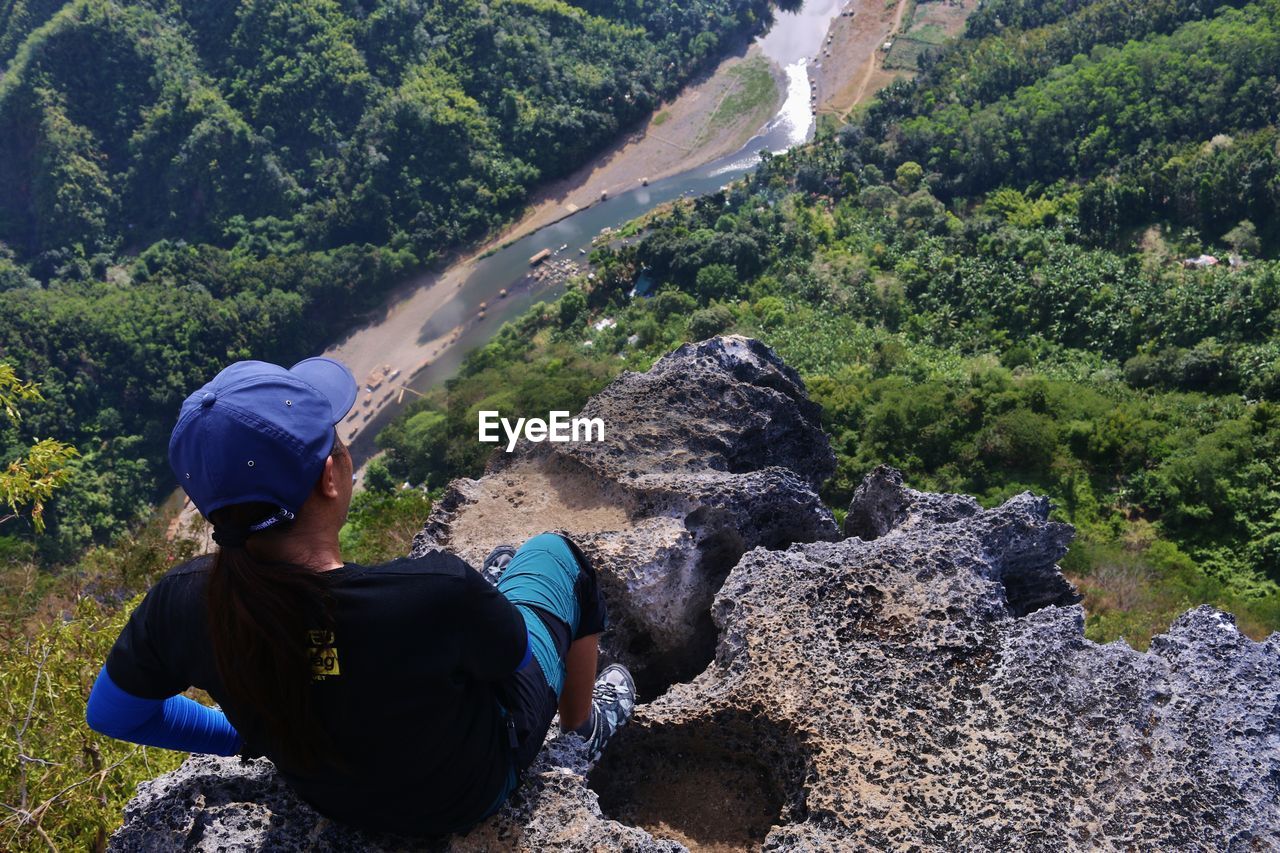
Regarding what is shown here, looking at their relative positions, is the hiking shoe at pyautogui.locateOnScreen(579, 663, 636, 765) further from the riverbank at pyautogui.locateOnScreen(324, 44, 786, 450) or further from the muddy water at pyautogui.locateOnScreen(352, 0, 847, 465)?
the riverbank at pyautogui.locateOnScreen(324, 44, 786, 450)

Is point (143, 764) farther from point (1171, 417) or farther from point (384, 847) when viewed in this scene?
point (1171, 417)

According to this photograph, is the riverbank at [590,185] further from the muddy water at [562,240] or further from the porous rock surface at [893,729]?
the porous rock surface at [893,729]

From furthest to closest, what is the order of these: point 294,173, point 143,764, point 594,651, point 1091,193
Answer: point 294,173 → point 1091,193 → point 143,764 → point 594,651

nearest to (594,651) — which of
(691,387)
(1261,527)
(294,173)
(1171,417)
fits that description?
(691,387)

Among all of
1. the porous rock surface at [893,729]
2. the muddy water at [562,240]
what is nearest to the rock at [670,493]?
the porous rock surface at [893,729]

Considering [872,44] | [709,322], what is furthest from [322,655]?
[872,44]

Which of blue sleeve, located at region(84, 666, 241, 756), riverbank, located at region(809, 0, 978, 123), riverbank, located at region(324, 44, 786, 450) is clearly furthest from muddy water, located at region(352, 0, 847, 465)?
blue sleeve, located at region(84, 666, 241, 756)
